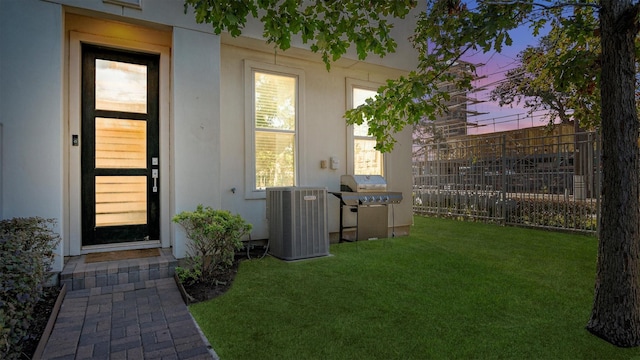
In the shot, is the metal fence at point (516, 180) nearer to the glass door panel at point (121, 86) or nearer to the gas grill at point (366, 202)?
the gas grill at point (366, 202)

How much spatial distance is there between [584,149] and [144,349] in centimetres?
830

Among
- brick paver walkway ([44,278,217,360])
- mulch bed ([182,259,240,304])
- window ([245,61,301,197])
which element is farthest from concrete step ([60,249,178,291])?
window ([245,61,301,197])

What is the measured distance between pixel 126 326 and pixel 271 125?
3.69 metres

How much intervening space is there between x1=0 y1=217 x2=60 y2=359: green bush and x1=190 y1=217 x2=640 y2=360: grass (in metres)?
1.19

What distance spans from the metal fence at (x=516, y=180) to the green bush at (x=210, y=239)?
6897mm

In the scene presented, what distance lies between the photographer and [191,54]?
4488mm

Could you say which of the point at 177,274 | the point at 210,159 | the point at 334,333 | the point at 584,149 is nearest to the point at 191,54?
the point at 210,159

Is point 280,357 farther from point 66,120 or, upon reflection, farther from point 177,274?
point 66,120

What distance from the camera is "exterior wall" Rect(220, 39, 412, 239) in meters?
5.32

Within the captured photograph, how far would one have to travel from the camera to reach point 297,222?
4.89 meters

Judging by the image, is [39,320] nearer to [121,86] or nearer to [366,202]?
[121,86]

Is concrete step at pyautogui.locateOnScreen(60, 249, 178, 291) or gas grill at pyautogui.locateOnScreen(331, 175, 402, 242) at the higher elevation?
gas grill at pyautogui.locateOnScreen(331, 175, 402, 242)

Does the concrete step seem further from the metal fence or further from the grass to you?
the metal fence

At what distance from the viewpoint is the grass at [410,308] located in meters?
2.45
